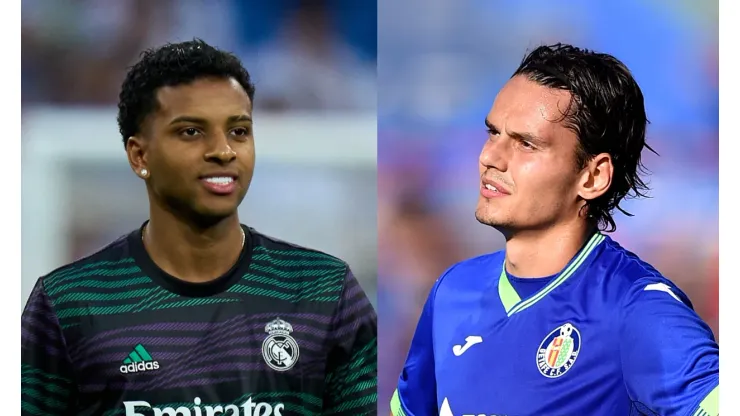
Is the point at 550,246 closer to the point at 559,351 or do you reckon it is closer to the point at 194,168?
the point at 559,351

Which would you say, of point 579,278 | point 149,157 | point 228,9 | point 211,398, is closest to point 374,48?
point 228,9

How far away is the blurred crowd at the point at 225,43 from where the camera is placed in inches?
104

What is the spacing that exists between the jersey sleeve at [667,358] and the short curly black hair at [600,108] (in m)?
0.35

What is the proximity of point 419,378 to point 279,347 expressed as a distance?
1.41ft

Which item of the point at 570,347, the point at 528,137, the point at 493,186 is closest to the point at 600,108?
the point at 528,137

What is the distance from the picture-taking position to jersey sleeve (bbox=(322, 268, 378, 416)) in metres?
2.70

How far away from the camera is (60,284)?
2.63 meters

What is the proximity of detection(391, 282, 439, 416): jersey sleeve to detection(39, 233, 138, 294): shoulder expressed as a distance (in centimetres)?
87

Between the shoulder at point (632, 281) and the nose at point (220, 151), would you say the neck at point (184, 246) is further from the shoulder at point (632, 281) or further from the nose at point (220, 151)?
the shoulder at point (632, 281)

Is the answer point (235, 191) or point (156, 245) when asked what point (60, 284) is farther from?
point (235, 191)

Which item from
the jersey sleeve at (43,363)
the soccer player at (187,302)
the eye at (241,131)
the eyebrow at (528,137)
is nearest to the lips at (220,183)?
the soccer player at (187,302)

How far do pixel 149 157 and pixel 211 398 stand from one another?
2.40ft

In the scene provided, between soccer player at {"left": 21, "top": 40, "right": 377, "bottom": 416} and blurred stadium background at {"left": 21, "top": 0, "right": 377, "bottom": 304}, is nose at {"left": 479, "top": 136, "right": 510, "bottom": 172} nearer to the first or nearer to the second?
blurred stadium background at {"left": 21, "top": 0, "right": 377, "bottom": 304}

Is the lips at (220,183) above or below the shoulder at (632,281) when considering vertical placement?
above
